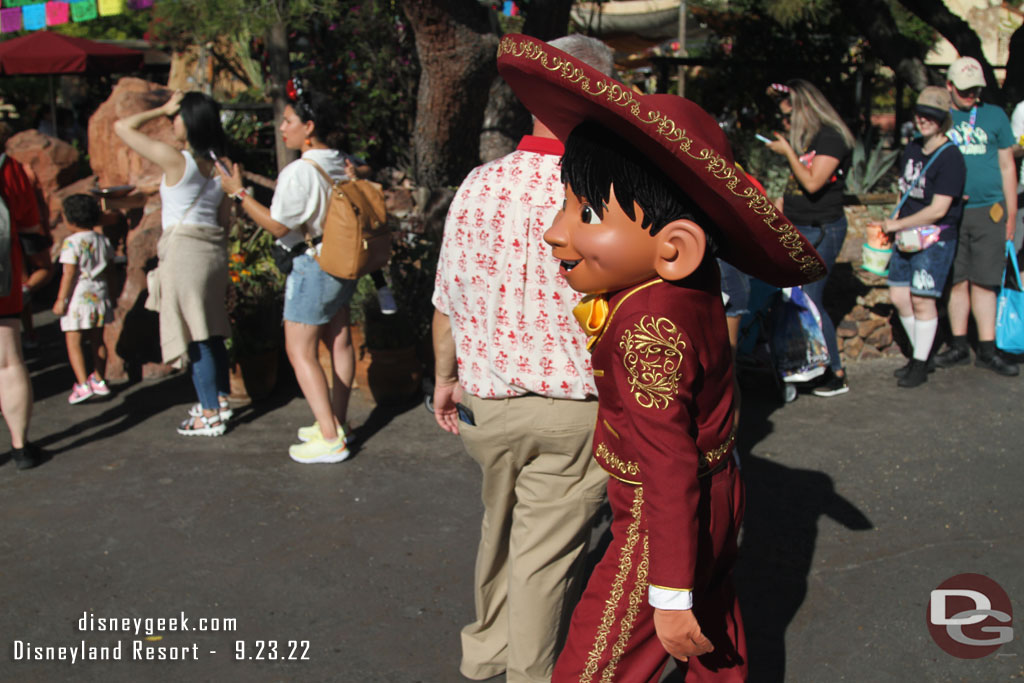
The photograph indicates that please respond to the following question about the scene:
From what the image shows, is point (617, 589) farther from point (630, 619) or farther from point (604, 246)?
point (604, 246)

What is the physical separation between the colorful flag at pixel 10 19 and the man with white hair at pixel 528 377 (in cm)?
820

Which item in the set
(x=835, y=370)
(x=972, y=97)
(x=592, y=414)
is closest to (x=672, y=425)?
(x=592, y=414)

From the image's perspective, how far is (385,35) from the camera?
977cm

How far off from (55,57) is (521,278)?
13.0 meters

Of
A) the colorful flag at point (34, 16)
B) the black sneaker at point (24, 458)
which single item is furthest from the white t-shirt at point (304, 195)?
the colorful flag at point (34, 16)

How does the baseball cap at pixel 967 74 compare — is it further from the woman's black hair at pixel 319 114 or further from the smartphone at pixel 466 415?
the smartphone at pixel 466 415

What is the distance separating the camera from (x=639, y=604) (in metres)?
2.14

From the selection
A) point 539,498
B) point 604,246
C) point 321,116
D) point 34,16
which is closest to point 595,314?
point 604,246

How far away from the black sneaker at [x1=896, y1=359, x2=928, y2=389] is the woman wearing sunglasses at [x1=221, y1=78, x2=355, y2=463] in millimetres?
3660

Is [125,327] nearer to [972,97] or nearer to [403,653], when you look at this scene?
[403,653]

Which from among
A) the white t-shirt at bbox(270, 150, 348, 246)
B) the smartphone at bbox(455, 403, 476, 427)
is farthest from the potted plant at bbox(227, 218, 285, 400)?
the smartphone at bbox(455, 403, 476, 427)

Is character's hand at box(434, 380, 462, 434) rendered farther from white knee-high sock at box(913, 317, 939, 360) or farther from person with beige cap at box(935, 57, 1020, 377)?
person with beige cap at box(935, 57, 1020, 377)

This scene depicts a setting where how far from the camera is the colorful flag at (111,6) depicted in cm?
777

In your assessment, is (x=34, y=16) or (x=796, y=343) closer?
(x=796, y=343)
